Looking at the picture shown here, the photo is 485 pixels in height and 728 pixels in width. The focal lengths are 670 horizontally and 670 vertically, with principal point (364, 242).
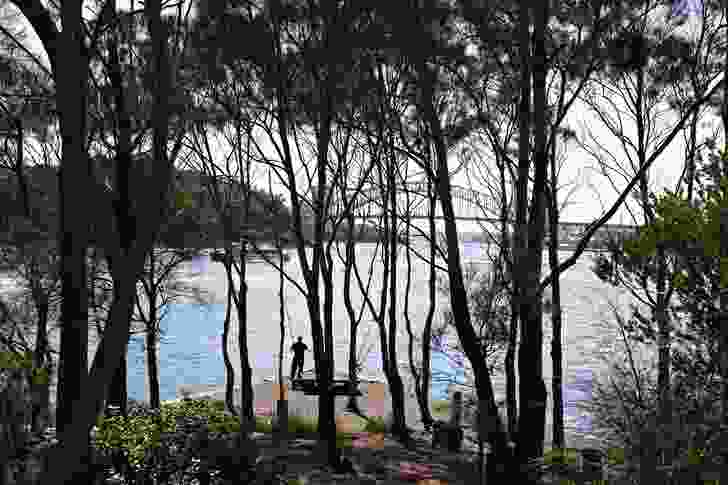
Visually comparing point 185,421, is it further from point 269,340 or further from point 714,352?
point 269,340

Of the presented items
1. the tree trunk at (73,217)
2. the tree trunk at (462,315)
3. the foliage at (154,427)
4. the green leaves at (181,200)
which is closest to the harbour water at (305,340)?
the tree trunk at (462,315)

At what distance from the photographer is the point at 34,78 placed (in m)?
9.69

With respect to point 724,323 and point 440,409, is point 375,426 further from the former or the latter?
point 724,323

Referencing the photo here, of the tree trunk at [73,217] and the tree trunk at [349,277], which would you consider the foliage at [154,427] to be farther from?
the tree trunk at [349,277]

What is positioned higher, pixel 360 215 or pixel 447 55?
pixel 447 55

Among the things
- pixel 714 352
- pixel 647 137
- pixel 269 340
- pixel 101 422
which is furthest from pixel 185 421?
pixel 269 340

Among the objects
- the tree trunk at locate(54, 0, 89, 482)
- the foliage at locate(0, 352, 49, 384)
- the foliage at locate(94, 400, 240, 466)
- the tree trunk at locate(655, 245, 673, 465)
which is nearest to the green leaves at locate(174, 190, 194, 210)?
the foliage at locate(94, 400, 240, 466)

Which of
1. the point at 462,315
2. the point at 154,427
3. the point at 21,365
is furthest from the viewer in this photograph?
the point at 462,315

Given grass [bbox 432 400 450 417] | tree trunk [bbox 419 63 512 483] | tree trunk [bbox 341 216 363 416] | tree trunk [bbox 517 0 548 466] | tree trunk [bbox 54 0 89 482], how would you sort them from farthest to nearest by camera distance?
grass [bbox 432 400 450 417]
tree trunk [bbox 341 216 363 416]
tree trunk [bbox 517 0 548 466]
tree trunk [bbox 419 63 512 483]
tree trunk [bbox 54 0 89 482]

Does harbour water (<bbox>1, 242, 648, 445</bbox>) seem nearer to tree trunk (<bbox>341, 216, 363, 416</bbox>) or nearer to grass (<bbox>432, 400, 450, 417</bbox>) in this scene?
grass (<bbox>432, 400, 450, 417</bbox>)

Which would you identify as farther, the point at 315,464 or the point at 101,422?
the point at 315,464

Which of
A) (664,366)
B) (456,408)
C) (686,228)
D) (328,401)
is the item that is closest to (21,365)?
(686,228)

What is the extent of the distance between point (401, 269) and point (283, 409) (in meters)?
93.9

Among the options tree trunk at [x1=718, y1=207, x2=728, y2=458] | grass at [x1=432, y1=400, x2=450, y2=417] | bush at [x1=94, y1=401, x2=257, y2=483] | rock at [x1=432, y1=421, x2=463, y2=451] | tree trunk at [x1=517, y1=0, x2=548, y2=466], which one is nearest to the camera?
tree trunk at [x1=718, y1=207, x2=728, y2=458]
